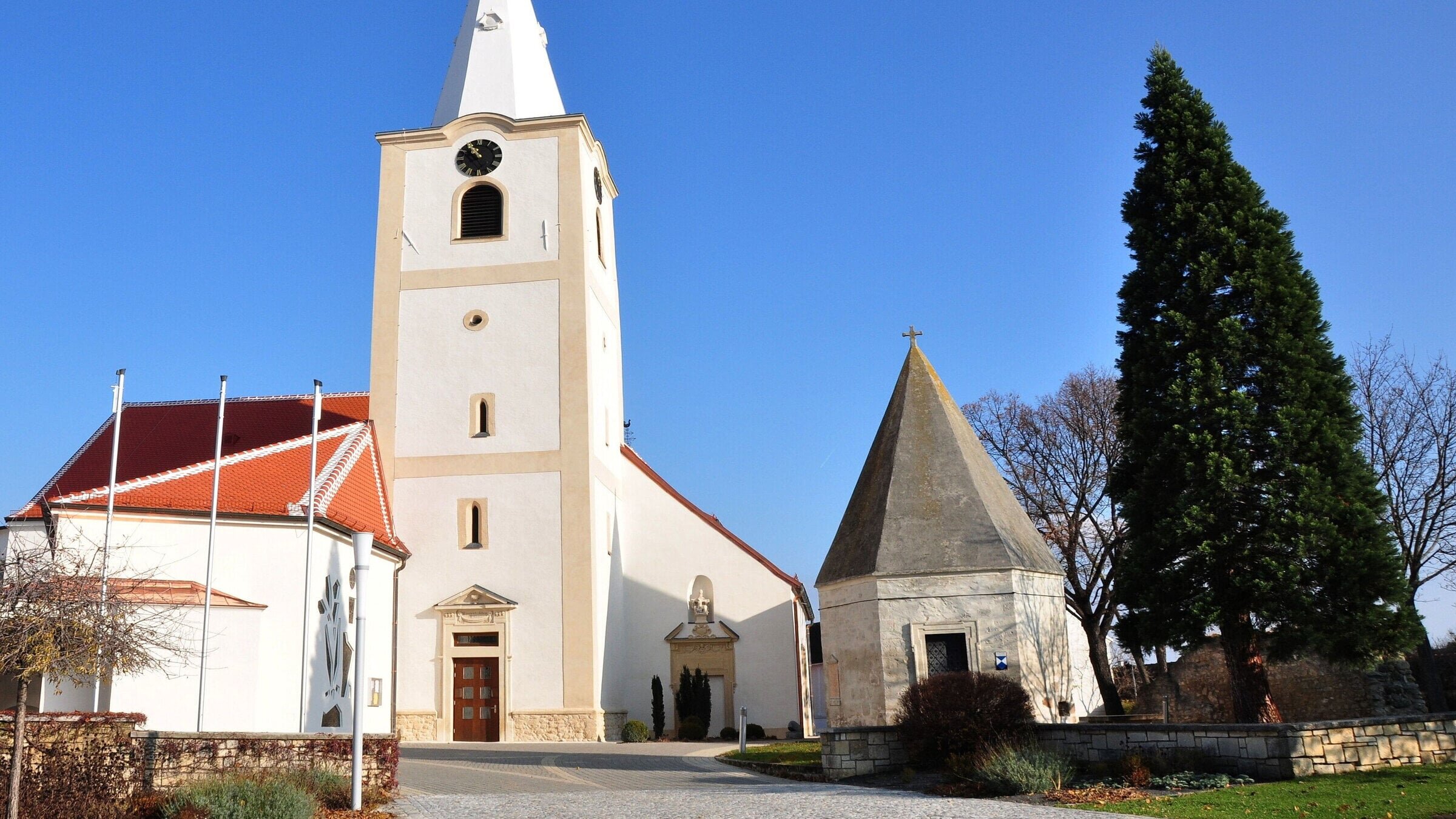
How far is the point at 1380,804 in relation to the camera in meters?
11.7

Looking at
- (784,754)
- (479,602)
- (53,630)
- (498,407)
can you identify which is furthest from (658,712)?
(53,630)

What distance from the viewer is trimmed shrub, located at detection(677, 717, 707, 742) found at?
29.4 metres

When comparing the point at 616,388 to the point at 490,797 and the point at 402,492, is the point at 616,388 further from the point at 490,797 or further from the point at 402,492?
the point at 490,797

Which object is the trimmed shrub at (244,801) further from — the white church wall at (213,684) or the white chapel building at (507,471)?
the white chapel building at (507,471)

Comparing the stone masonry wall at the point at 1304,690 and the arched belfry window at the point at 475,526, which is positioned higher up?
the arched belfry window at the point at 475,526

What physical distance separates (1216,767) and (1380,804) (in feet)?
9.41

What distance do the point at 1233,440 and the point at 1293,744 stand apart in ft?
15.9

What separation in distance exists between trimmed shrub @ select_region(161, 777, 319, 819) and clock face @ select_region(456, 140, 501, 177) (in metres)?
22.1

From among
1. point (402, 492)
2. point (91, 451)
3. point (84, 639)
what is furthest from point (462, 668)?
point (84, 639)

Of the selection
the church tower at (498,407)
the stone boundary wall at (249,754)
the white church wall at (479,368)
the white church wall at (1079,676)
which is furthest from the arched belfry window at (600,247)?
the stone boundary wall at (249,754)

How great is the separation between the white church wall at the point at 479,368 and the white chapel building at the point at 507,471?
55mm

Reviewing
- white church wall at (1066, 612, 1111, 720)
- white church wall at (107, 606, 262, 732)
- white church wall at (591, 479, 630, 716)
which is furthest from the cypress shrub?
white church wall at (107, 606, 262, 732)

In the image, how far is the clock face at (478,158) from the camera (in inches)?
1267

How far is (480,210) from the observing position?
32094mm
